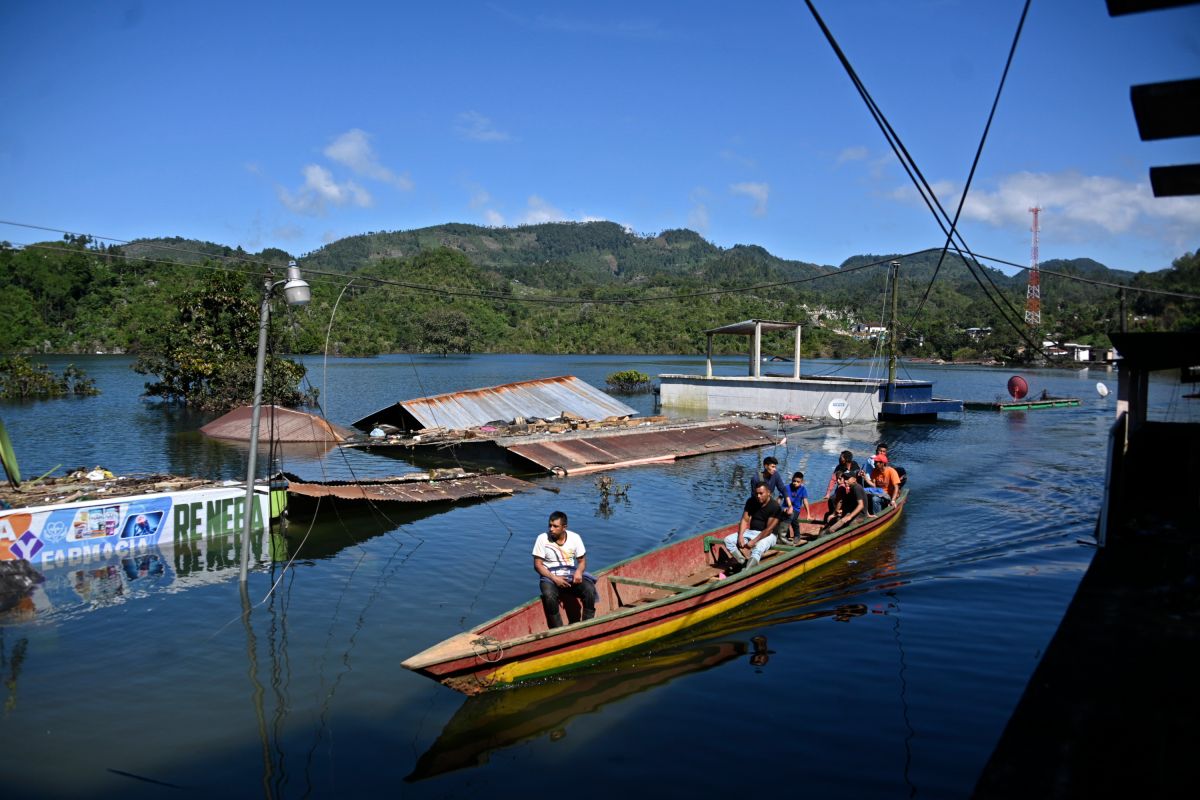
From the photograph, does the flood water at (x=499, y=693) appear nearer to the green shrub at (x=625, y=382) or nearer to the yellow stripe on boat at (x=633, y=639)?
the yellow stripe on boat at (x=633, y=639)

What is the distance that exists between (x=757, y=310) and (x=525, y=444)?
107 metres

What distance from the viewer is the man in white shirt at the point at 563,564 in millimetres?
10148

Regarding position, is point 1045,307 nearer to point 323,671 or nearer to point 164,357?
point 164,357

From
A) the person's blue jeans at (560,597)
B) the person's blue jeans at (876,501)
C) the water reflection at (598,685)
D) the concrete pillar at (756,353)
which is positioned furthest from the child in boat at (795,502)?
the concrete pillar at (756,353)

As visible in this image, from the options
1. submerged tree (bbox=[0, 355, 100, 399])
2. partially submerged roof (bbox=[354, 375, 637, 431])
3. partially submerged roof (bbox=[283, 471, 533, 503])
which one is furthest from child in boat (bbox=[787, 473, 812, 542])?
submerged tree (bbox=[0, 355, 100, 399])

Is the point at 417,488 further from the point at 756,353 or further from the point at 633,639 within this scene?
the point at 756,353

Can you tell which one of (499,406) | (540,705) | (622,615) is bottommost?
(540,705)

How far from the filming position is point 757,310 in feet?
421

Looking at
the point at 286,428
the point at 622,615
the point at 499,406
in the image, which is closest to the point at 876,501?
the point at 622,615

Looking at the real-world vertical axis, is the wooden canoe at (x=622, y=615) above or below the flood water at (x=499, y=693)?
above

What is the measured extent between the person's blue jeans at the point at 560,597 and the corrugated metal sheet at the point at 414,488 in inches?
355

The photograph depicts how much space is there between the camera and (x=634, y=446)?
2762 centimetres

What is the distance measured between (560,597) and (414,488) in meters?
10.1

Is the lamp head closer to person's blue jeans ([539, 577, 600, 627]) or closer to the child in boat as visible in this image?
person's blue jeans ([539, 577, 600, 627])
